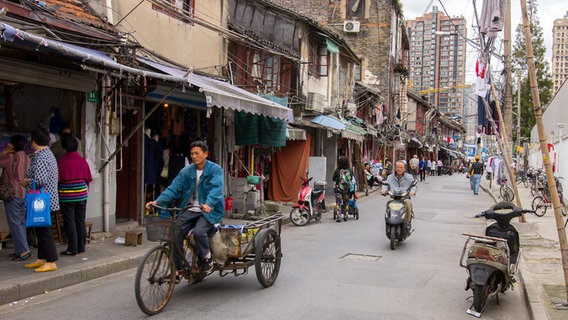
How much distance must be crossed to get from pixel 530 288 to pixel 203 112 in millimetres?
9424

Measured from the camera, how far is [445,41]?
71562mm

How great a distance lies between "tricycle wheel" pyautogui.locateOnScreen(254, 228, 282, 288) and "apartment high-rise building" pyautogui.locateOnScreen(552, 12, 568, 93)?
123 feet

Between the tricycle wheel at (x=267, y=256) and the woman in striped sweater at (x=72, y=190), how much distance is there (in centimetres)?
324

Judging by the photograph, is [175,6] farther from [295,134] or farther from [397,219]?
[397,219]

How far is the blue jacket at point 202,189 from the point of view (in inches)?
237

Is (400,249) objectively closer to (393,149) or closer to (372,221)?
(372,221)

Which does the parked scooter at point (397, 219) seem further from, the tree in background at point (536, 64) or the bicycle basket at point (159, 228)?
the tree in background at point (536, 64)

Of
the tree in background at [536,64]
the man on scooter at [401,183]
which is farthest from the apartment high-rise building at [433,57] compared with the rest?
the man on scooter at [401,183]

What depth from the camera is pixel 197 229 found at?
231 inches

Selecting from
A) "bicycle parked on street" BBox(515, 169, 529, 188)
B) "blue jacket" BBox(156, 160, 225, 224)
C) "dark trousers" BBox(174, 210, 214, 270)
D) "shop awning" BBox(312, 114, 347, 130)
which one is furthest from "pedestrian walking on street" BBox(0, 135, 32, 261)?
"bicycle parked on street" BBox(515, 169, 529, 188)

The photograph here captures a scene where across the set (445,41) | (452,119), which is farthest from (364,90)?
(452,119)

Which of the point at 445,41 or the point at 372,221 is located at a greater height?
the point at 445,41

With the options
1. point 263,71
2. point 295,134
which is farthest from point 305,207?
point 263,71

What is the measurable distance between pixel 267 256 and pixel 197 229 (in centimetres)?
131
